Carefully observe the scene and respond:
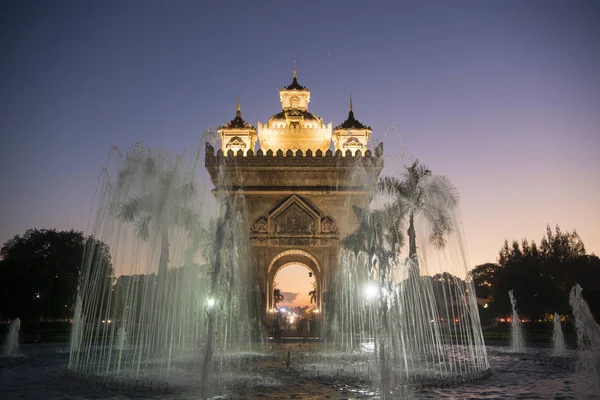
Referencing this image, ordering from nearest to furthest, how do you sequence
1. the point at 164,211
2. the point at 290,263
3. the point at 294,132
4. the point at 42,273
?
the point at 164,211 < the point at 42,273 < the point at 290,263 < the point at 294,132

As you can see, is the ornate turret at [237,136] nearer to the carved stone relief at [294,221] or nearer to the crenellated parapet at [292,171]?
the crenellated parapet at [292,171]

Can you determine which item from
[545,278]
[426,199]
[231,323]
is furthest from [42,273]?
[545,278]

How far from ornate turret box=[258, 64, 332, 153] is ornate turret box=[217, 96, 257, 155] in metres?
1.80

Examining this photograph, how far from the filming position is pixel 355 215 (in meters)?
31.1

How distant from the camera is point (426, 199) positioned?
79.2 ft

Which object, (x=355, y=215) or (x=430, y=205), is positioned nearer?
(x=430, y=205)

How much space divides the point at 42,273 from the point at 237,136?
17.0 meters

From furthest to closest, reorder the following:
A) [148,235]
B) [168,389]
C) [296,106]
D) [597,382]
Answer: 1. [296,106]
2. [148,235]
3. [597,382]
4. [168,389]

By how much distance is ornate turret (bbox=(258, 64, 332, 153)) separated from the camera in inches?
1423

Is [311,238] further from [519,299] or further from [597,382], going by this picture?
[597,382]

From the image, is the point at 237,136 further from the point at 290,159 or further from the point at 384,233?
the point at 384,233

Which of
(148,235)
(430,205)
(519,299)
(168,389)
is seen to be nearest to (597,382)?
(168,389)

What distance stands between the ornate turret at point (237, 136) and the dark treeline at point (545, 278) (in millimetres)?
18747

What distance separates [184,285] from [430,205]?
42.4 feet
